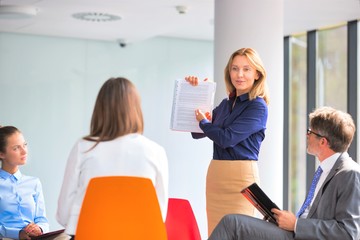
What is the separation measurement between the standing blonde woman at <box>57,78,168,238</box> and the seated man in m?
0.54

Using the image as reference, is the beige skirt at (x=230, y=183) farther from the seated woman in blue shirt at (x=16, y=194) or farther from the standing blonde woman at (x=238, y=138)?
the seated woman in blue shirt at (x=16, y=194)

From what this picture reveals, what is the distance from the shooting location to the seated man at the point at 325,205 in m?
3.26


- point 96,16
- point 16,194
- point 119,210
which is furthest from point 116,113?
point 96,16

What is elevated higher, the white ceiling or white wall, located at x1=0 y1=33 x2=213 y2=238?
the white ceiling

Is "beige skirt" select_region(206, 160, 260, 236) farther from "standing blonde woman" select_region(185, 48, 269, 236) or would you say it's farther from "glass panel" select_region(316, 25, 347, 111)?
"glass panel" select_region(316, 25, 347, 111)

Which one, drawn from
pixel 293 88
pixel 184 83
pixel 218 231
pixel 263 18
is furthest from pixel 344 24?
pixel 218 231

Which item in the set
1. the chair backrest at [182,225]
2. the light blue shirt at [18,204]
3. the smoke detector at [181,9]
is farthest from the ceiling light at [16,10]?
the chair backrest at [182,225]

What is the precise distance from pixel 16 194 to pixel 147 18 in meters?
3.49

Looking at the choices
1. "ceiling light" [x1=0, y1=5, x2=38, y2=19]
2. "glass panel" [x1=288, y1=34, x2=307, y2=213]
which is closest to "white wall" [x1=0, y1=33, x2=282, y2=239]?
"glass panel" [x1=288, y1=34, x2=307, y2=213]

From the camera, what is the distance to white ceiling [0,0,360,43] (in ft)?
22.4

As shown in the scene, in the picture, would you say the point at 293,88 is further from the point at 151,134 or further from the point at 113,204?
the point at 113,204

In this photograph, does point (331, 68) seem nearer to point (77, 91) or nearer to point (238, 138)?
point (77, 91)

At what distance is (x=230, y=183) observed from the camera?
3848 millimetres

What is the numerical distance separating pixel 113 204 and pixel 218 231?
63 cm
